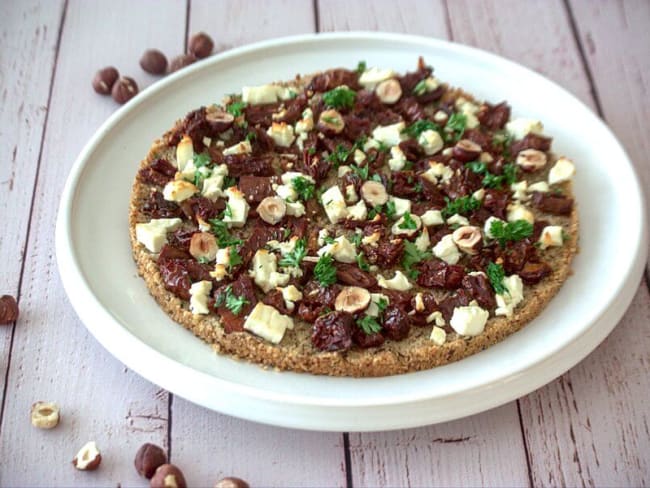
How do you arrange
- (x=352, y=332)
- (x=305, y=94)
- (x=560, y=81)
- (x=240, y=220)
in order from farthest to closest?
(x=560, y=81) → (x=305, y=94) → (x=240, y=220) → (x=352, y=332)

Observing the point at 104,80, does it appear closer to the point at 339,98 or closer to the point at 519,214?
the point at 339,98

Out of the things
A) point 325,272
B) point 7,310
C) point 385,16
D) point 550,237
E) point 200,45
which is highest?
point 385,16

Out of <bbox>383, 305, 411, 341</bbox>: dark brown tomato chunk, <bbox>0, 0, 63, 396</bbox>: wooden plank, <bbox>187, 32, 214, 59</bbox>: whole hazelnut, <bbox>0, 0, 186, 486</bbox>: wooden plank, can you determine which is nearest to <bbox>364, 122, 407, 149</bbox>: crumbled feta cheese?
<bbox>383, 305, 411, 341</bbox>: dark brown tomato chunk

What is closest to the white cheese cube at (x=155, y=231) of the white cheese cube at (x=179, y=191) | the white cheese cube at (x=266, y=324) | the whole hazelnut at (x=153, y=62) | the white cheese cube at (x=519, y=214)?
the white cheese cube at (x=179, y=191)

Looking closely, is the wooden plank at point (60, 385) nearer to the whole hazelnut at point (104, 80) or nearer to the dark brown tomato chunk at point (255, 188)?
the whole hazelnut at point (104, 80)

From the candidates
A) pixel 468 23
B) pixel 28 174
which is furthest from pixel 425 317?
pixel 468 23

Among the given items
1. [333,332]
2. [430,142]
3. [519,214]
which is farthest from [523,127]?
[333,332]

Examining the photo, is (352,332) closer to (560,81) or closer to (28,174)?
(28,174)
